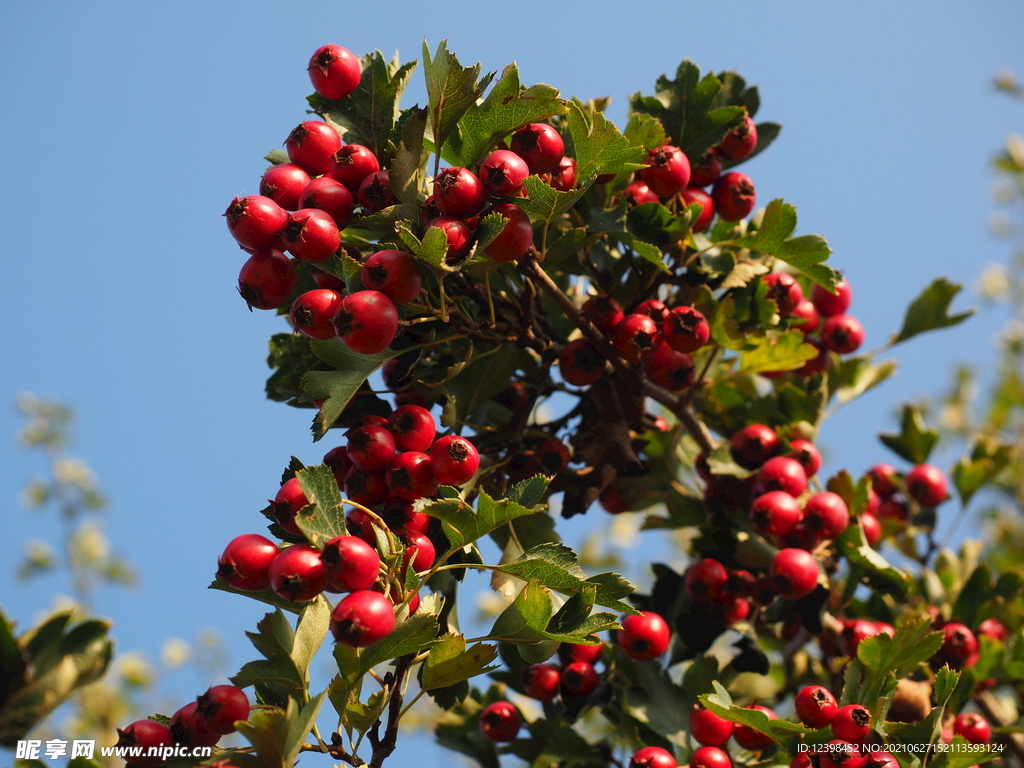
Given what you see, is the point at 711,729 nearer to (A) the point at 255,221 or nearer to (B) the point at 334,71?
(A) the point at 255,221

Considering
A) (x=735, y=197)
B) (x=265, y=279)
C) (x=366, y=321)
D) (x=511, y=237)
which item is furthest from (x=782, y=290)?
(x=265, y=279)

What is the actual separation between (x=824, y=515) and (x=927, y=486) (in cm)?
116

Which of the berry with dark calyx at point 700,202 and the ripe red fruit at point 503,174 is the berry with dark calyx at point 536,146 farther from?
the berry with dark calyx at point 700,202

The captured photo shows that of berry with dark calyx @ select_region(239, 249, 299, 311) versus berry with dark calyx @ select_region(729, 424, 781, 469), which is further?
berry with dark calyx @ select_region(729, 424, 781, 469)

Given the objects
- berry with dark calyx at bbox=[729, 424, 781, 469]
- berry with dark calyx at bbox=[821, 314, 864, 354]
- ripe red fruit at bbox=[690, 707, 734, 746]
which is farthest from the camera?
berry with dark calyx at bbox=[821, 314, 864, 354]

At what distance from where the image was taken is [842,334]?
328 centimetres

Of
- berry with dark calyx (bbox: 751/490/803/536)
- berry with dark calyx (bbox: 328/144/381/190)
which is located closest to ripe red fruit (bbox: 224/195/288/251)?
berry with dark calyx (bbox: 328/144/381/190)

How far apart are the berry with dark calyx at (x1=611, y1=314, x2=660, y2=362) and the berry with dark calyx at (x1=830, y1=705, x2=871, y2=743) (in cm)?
108

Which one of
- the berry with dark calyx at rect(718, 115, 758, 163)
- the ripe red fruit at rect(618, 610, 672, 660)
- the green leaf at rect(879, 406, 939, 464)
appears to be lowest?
the ripe red fruit at rect(618, 610, 672, 660)

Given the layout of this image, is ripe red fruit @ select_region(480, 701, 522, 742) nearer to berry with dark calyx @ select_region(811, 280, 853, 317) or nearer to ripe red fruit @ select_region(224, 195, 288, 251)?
ripe red fruit @ select_region(224, 195, 288, 251)

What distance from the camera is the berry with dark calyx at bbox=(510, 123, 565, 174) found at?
214cm

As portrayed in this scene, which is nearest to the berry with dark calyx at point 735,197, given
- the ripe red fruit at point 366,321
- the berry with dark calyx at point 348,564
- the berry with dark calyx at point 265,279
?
the ripe red fruit at point 366,321

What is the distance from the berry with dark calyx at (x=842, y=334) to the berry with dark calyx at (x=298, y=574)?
2.37m

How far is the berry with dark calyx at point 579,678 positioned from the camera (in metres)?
2.63
